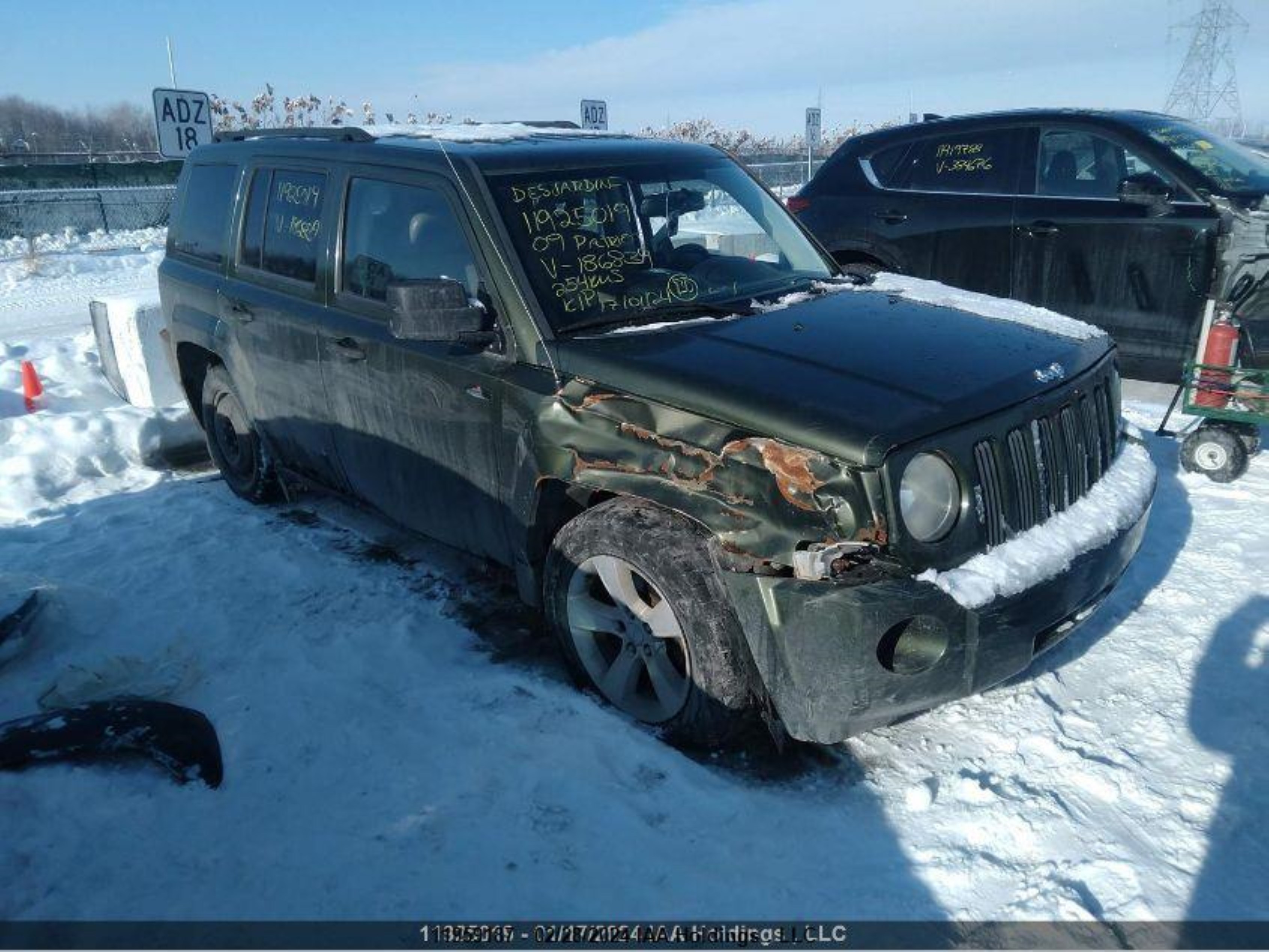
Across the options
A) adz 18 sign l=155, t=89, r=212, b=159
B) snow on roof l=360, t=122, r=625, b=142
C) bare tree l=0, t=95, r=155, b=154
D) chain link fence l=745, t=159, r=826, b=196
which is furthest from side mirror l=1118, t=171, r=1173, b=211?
bare tree l=0, t=95, r=155, b=154

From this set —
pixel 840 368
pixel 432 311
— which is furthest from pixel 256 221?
pixel 840 368

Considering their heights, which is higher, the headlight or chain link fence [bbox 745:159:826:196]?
chain link fence [bbox 745:159:826:196]

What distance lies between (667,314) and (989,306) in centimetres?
140

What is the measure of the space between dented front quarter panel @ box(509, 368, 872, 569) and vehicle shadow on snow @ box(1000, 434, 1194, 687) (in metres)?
1.29

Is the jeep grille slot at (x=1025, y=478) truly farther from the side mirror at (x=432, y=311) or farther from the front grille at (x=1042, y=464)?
the side mirror at (x=432, y=311)

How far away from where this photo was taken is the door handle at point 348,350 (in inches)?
162

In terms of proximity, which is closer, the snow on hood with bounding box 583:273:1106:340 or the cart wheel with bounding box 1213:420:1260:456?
the snow on hood with bounding box 583:273:1106:340

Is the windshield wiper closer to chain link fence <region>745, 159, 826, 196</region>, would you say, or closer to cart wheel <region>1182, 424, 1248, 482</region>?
cart wheel <region>1182, 424, 1248, 482</region>

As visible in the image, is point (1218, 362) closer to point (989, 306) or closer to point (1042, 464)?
point (989, 306)

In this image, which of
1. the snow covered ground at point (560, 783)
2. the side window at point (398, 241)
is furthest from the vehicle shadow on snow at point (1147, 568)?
the side window at point (398, 241)

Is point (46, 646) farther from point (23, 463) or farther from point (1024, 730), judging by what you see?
point (1024, 730)

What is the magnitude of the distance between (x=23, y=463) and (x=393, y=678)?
370 centimetres

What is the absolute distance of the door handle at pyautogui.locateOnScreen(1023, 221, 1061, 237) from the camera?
6816mm

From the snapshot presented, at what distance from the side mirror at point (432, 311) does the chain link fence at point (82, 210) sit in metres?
16.4
